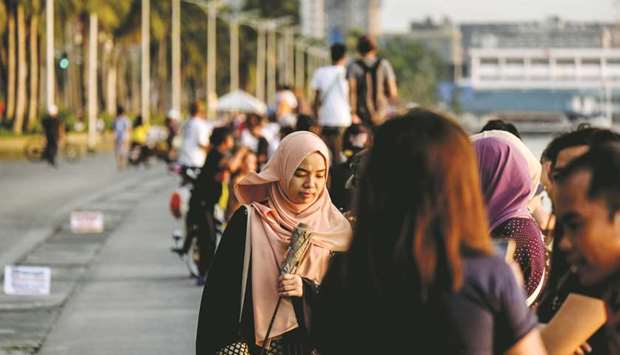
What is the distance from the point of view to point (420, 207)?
3.55 metres

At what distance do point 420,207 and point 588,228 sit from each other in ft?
1.14

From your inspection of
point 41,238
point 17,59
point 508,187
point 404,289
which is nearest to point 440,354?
point 404,289

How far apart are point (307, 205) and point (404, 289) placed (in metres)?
3.00

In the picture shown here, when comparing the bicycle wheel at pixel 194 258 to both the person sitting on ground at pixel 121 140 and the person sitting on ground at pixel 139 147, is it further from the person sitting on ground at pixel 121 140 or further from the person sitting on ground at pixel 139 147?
the person sitting on ground at pixel 139 147

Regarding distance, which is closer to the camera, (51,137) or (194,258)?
(194,258)

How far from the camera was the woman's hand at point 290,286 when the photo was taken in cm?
618

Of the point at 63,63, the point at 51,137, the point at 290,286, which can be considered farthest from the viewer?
the point at 51,137

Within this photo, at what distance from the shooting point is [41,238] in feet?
65.6

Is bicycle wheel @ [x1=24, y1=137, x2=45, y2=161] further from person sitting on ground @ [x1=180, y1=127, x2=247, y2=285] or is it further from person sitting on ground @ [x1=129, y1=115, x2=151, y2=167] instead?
person sitting on ground @ [x1=180, y1=127, x2=247, y2=285]

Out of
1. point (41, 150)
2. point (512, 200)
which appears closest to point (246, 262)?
point (512, 200)

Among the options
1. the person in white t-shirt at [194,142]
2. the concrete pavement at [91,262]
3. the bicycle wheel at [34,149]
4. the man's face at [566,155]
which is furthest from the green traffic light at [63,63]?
the man's face at [566,155]

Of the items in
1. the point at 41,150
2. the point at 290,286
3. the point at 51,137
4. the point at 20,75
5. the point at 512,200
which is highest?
the point at 512,200

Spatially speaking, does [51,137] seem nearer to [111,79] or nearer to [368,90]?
[368,90]

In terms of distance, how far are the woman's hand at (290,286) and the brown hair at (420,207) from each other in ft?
8.35
